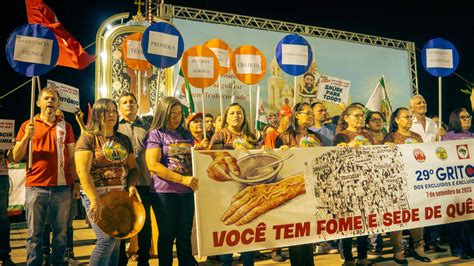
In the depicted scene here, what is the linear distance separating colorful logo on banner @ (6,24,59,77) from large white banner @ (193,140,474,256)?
1.63 metres

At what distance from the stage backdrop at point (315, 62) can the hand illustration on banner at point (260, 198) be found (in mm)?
3753

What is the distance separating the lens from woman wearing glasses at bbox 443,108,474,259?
437cm

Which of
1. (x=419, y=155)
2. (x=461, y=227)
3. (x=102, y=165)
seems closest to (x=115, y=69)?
(x=102, y=165)

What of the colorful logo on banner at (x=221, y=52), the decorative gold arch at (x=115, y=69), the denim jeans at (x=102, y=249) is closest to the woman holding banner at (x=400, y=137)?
the colorful logo on banner at (x=221, y=52)

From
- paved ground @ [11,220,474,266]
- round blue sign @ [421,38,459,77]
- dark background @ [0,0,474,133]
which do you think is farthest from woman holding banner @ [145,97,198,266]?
dark background @ [0,0,474,133]

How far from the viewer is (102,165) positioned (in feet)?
9.29

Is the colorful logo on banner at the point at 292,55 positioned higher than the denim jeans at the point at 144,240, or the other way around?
the colorful logo on banner at the point at 292,55

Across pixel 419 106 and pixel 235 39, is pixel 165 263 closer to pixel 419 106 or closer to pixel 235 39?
pixel 419 106

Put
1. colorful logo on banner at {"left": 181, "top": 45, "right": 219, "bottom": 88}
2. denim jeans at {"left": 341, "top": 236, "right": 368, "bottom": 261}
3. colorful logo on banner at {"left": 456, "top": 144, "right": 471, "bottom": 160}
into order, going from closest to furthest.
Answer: denim jeans at {"left": 341, "top": 236, "right": 368, "bottom": 261}
colorful logo on banner at {"left": 181, "top": 45, "right": 219, "bottom": 88}
colorful logo on banner at {"left": 456, "top": 144, "right": 471, "bottom": 160}

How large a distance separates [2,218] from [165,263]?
7.25ft

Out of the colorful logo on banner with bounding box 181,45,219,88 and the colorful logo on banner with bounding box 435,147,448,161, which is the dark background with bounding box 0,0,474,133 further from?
the colorful logo on banner with bounding box 435,147,448,161

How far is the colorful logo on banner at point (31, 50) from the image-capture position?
3.33 meters

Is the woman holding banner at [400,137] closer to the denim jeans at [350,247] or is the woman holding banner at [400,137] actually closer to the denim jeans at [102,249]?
the denim jeans at [350,247]

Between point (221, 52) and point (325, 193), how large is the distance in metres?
2.52
